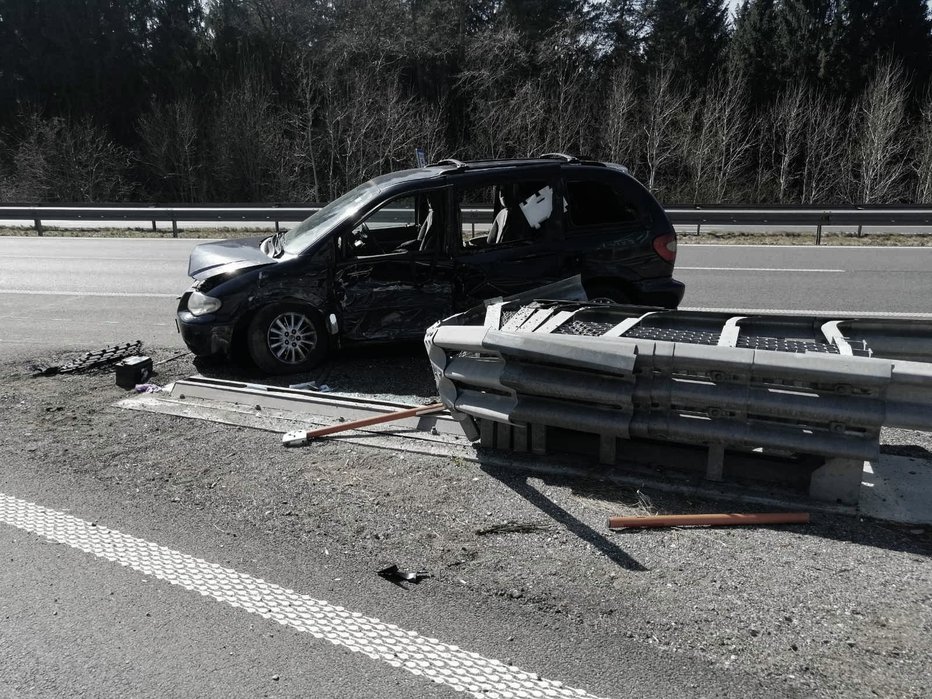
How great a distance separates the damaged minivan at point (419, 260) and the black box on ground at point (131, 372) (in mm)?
450

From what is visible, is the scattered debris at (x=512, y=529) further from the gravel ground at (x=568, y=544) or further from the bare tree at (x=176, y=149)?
the bare tree at (x=176, y=149)

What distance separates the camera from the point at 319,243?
6.98 m

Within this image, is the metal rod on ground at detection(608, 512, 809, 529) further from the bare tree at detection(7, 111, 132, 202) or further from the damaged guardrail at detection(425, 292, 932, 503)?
the bare tree at detection(7, 111, 132, 202)

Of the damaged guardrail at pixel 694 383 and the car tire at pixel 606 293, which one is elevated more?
the car tire at pixel 606 293

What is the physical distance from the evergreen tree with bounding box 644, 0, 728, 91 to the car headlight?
1641 inches

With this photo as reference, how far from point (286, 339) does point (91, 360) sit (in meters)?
2.06

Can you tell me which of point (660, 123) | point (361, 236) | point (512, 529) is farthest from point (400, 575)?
point (660, 123)

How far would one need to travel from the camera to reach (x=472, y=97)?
44.2m

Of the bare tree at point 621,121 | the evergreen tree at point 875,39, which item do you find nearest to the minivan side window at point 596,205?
the bare tree at point 621,121

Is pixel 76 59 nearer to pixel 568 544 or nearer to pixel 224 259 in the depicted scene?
pixel 224 259

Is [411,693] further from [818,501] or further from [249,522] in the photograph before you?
[818,501]

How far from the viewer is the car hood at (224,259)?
23.1ft

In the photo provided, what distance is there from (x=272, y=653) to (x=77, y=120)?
1969 inches

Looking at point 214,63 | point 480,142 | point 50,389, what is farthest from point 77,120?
point 50,389
